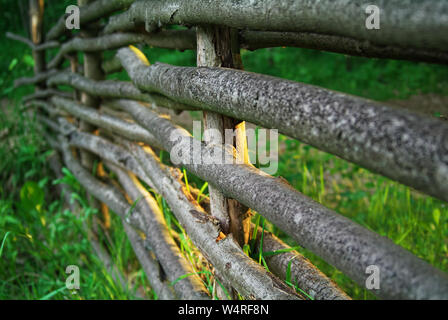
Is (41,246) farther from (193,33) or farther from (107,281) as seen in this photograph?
(193,33)

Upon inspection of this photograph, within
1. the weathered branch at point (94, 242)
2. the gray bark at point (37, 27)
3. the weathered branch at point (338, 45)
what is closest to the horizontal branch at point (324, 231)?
the weathered branch at point (338, 45)

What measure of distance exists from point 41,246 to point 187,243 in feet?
4.75

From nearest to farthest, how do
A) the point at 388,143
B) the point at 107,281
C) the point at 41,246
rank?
the point at 388,143 < the point at 107,281 < the point at 41,246

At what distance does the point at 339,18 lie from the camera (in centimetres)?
89

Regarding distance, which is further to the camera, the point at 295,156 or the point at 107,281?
the point at 295,156

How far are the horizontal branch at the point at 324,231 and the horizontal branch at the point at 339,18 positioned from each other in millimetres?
484

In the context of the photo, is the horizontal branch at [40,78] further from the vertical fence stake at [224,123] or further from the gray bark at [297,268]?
the vertical fence stake at [224,123]

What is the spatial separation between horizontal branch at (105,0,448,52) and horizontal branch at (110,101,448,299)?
0.48 meters

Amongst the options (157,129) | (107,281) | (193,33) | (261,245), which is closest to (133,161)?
(157,129)

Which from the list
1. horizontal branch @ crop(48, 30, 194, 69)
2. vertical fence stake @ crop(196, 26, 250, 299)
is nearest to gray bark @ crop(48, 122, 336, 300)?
vertical fence stake @ crop(196, 26, 250, 299)

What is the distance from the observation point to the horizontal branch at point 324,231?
88 cm

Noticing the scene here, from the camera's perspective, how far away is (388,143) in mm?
855

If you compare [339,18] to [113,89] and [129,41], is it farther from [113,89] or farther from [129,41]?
[113,89]

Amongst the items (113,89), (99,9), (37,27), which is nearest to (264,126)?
(113,89)
